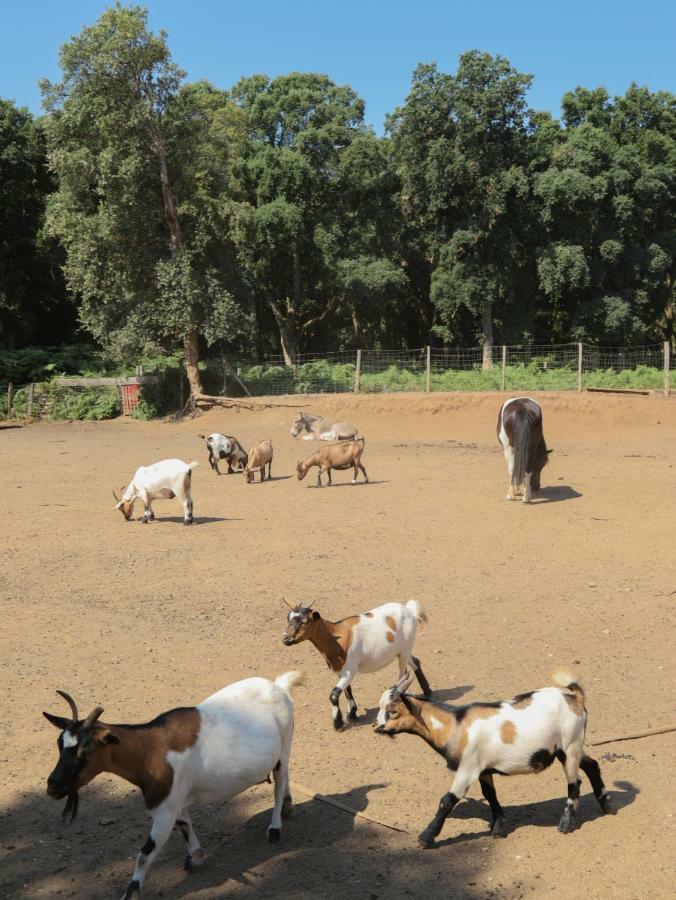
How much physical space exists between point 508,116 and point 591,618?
32517mm

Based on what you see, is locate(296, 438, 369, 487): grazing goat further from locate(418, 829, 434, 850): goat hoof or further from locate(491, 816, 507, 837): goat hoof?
locate(418, 829, 434, 850): goat hoof

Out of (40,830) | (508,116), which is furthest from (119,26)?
(40,830)

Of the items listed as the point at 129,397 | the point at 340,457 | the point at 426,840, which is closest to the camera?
the point at 426,840

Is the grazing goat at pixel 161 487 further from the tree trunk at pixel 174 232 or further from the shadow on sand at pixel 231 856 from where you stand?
the tree trunk at pixel 174 232

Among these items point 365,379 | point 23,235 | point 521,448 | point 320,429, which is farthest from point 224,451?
point 23,235

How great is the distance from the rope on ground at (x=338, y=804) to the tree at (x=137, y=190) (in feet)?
91.6

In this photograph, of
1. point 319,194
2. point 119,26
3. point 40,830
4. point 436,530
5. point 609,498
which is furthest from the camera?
point 319,194

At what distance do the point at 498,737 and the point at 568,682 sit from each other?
64 centimetres

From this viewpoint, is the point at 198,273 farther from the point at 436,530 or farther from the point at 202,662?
the point at 202,662

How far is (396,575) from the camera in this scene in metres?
11.5

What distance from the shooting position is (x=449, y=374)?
34.5 meters

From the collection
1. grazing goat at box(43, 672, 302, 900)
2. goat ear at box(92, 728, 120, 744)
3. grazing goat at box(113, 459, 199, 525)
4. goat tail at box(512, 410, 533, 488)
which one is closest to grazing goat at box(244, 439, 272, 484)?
grazing goat at box(113, 459, 199, 525)

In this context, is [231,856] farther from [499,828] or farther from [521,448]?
[521,448]

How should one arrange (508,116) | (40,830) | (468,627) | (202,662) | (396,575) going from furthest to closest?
1. (508,116)
2. (396,575)
3. (468,627)
4. (202,662)
5. (40,830)
